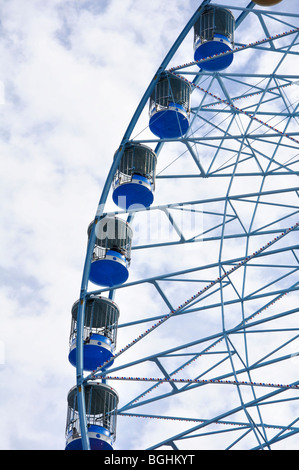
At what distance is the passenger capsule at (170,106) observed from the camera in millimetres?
27359

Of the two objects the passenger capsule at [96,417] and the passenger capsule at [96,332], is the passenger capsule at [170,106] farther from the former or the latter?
the passenger capsule at [96,417]

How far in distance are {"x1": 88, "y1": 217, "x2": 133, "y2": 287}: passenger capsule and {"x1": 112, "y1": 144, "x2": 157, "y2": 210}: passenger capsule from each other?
791 millimetres

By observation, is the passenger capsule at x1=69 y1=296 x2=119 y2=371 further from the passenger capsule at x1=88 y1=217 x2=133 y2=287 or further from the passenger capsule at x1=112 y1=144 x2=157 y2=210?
the passenger capsule at x1=112 y1=144 x2=157 y2=210

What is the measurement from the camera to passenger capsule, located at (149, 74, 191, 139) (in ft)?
89.8

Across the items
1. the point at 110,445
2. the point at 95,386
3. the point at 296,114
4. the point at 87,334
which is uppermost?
the point at 296,114

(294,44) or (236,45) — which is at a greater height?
(236,45)

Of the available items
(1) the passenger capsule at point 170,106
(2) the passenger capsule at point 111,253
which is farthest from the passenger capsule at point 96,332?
(1) the passenger capsule at point 170,106

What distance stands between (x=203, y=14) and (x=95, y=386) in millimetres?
12167

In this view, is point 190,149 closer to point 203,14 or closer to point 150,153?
point 150,153

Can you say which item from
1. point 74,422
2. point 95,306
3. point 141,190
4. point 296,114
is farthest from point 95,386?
point 296,114

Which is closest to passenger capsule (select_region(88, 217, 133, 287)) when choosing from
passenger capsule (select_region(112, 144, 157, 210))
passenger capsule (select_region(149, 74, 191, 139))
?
passenger capsule (select_region(112, 144, 157, 210))

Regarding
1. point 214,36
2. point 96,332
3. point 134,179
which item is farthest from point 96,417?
point 214,36

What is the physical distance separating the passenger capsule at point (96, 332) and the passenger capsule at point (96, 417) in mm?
1238

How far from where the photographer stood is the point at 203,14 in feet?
93.4
